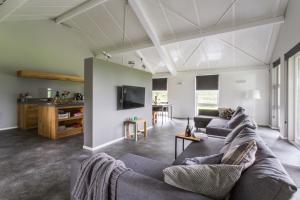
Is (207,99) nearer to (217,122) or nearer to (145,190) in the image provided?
(217,122)

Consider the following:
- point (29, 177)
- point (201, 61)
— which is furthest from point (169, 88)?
point (29, 177)

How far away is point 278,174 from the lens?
948mm

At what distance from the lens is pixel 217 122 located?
14.5 ft

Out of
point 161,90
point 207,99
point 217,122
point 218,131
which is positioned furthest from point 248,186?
point 161,90

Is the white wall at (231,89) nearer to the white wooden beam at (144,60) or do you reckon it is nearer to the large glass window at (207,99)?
the large glass window at (207,99)

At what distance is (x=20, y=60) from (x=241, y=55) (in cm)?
852

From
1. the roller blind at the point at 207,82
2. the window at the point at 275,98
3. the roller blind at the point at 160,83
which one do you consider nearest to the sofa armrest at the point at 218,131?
the window at the point at 275,98

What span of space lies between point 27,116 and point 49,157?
350 cm

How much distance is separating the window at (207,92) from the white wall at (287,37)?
2728mm

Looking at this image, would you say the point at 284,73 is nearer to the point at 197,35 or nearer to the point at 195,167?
the point at 197,35

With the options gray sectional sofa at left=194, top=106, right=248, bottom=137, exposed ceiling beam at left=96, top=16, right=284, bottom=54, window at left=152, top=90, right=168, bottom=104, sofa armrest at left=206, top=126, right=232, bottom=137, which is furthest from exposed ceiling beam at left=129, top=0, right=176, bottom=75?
sofa armrest at left=206, top=126, right=232, bottom=137

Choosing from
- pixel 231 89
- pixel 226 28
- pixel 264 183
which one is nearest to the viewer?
pixel 264 183

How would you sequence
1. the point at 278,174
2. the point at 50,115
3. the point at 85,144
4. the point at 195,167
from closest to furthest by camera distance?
the point at 278,174, the point at 195,167, the point at 85,144, the point at 50,115

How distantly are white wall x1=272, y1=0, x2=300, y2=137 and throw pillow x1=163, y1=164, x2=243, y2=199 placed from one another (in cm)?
440
